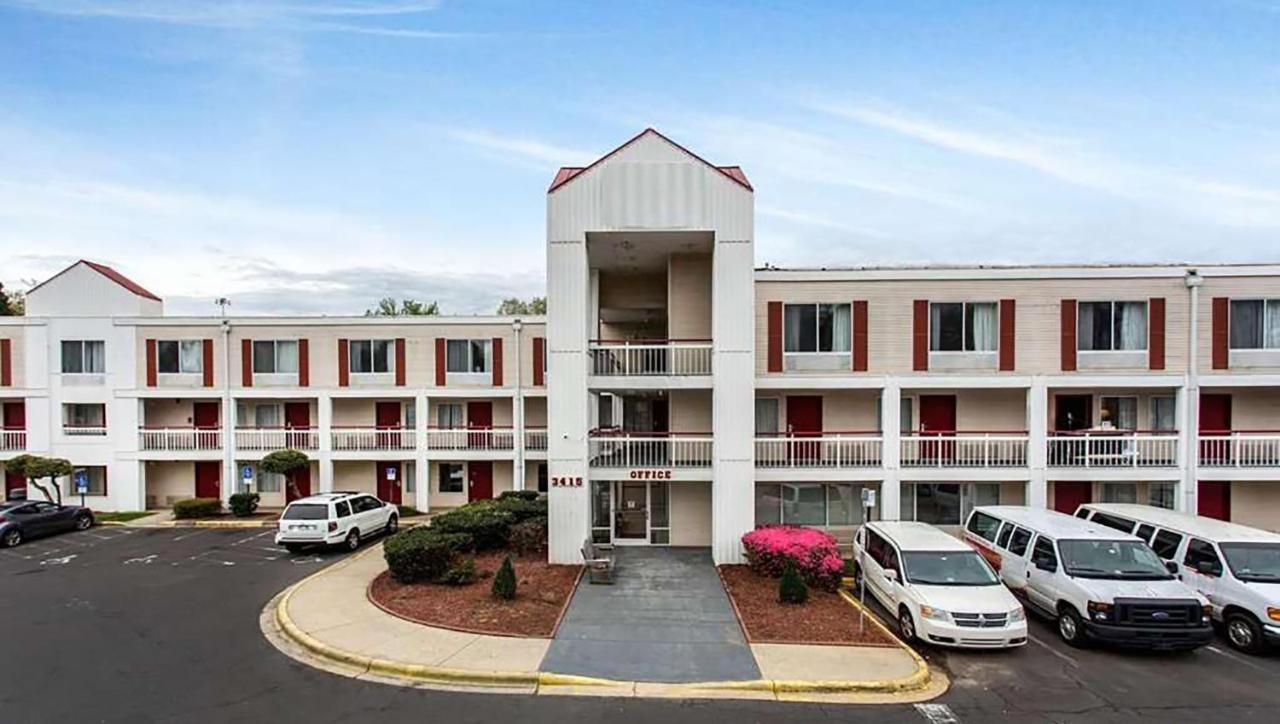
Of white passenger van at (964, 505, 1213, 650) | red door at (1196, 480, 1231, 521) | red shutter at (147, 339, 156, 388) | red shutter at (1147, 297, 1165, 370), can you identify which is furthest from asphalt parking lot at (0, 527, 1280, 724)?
red shutter at (147, 339, 156, 388)

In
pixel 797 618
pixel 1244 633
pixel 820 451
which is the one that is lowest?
pixel 797 618

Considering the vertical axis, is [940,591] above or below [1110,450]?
below

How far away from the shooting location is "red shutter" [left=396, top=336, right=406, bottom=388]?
2505 centimetres

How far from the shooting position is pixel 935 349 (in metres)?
18.0

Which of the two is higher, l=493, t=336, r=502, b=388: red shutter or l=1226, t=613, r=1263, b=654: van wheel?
l=493, t=336, r=502, b=388: red shutter

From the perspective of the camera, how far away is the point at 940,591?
1107cm

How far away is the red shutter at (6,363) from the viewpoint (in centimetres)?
2484

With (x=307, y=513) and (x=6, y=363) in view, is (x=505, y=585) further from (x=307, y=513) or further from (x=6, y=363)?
(x=6, y=363)

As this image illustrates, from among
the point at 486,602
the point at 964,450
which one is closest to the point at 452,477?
the point at 486,602

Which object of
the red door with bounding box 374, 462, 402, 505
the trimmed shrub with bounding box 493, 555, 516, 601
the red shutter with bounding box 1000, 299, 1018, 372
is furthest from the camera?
the red door with bounding box 374, 462, 402, 505

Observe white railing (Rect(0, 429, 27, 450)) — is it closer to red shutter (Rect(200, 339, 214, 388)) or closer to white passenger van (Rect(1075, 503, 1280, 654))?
red shutter (Rect(200, 339, 214, 388))

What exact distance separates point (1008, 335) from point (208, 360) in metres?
28.4

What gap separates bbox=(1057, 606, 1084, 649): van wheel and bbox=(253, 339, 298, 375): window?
84.3 ft

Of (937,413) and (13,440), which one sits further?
(13,440)
